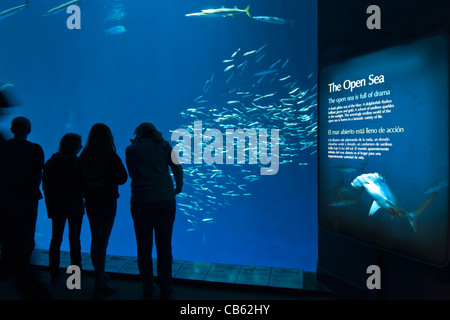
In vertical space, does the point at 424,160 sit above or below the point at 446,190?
above

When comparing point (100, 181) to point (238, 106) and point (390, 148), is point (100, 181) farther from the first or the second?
point (238, 106)

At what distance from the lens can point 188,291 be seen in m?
3.21

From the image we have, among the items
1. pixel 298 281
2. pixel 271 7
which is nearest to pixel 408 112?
pixel 298 281

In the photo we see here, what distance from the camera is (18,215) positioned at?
274 cm

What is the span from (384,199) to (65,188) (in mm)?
3441

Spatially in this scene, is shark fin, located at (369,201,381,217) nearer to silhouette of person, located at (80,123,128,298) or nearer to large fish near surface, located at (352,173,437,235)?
large fish near surface, located at (352,173,437,235)

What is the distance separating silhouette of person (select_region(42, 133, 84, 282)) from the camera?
10.6 feet

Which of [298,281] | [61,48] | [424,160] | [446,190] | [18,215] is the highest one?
[61,48]

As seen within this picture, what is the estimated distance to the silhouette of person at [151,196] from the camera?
2.82m

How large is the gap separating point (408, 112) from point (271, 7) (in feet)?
18.5

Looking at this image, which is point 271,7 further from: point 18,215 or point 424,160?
point 18,215

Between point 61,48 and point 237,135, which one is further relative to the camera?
point 61,48

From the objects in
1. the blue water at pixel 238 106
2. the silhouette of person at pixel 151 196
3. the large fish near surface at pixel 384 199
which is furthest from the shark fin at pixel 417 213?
the blue water at pixel 238 106

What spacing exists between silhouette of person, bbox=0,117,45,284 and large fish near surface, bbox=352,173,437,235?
11.2 feet
